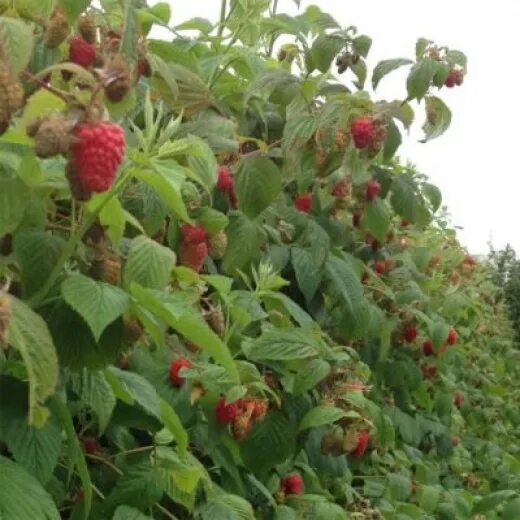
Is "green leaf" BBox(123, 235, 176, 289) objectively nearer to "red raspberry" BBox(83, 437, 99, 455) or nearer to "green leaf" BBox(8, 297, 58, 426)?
"green leaf" BBox(8, 297, 58, 426)

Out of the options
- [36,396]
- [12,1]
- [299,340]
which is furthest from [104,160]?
[299,340]

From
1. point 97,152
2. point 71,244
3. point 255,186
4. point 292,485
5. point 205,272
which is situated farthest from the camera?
point 292,485

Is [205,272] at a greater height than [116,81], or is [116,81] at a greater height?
[116,81]

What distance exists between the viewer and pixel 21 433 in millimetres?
1365

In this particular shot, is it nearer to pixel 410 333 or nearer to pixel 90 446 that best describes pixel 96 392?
pixel 90 446

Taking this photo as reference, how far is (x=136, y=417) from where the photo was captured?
165 cm

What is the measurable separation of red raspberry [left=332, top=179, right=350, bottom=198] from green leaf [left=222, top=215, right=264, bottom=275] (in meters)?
0.53

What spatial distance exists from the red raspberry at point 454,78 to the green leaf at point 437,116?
67 millimetres

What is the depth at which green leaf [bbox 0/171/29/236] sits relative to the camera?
4.26 feet

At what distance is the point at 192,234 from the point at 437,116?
4.19 feet

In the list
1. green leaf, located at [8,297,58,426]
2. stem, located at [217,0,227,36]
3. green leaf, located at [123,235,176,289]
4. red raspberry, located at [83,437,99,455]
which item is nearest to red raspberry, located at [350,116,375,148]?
stem, located at [217,0,227,36]

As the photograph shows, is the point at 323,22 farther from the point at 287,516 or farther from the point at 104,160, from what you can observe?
the point at 104,160

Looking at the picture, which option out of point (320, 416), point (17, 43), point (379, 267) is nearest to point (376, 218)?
point (379, 267)

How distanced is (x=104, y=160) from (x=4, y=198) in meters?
0.29
